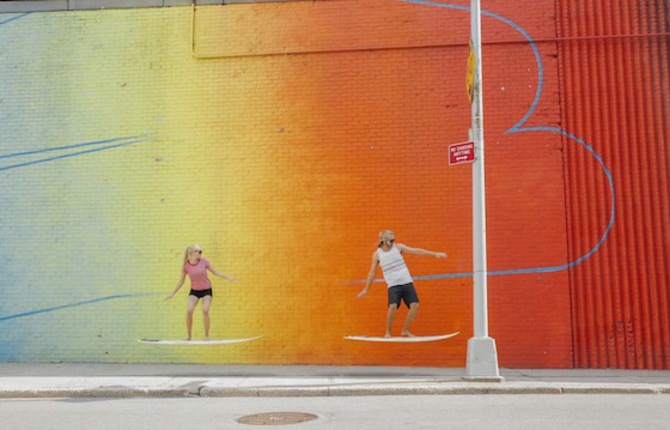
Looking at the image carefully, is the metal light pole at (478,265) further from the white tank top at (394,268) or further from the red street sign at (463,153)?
the white tank top at (394,268)

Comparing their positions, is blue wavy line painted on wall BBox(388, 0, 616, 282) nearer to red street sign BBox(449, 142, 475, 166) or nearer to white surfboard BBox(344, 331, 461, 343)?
white surfboard BBox(344, 331, 461, 343)

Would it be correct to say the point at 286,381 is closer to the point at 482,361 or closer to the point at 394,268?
the point at 394,268

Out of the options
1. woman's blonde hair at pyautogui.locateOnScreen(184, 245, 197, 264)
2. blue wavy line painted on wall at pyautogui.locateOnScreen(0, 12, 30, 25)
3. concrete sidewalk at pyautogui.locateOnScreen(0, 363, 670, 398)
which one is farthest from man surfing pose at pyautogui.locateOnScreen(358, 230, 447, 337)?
blue wavy line painted on wall at pyautogui.locateOnScreen(0, 12, 30, 25)

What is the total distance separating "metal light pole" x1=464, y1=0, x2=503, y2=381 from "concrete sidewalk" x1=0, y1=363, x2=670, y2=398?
28cm

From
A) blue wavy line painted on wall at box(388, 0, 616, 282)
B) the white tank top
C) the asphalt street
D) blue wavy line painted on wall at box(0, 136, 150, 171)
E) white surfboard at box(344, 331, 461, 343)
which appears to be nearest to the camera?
the asphalt street

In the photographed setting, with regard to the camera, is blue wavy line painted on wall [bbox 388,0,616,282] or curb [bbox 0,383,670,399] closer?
curb [bbox 0,383,670,399]

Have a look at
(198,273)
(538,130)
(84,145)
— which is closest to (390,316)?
(198,273)

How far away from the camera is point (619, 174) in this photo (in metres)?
10.5

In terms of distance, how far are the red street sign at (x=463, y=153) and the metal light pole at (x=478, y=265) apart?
90 mm

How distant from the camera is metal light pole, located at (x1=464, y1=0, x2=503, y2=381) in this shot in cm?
867

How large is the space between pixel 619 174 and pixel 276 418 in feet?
24.1

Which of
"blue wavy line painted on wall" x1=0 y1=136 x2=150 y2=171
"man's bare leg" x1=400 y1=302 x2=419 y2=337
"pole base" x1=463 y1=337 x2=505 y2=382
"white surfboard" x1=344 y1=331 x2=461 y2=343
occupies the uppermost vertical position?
"blue wavy line painted on wall" x1=0 y1=136 x2=150 y2=171

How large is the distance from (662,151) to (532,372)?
4426 millimetres

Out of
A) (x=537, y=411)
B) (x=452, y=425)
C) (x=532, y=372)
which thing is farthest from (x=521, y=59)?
(x=452, y=425)
